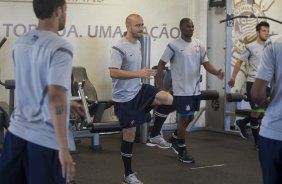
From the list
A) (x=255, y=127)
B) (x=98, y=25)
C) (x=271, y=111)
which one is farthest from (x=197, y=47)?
(x=271, y=111)

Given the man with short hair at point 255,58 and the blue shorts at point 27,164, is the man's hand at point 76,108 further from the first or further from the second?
the man with short hair at point 255,58

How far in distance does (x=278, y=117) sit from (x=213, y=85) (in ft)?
17.6

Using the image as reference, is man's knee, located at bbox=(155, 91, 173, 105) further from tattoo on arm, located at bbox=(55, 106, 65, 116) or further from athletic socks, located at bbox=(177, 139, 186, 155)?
tattoo on arm, located at bbox=(55, 106, 65, 116)

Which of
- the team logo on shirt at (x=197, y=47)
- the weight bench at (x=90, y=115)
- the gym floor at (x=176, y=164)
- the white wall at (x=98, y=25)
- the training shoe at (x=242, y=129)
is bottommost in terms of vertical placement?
the gym floor at (x=176, y=164)

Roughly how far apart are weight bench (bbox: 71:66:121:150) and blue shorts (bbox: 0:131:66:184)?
99.7 inches

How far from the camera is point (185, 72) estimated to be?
15.5 ft

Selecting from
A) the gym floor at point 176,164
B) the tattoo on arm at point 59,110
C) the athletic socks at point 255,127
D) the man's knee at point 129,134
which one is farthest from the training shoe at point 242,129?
the tattoo on arm at point 59,110

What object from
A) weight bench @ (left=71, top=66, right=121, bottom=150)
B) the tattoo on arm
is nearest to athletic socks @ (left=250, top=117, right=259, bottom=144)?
weight bench @ (left=71, top=66, right=121, bottom=150)

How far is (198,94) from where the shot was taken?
4.84m

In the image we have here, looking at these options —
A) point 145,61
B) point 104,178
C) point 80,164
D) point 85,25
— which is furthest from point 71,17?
point 104,178

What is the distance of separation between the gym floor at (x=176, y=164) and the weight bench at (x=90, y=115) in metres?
0.20

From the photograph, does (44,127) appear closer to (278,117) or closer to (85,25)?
(278,117)

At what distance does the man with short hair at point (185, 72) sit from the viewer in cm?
471

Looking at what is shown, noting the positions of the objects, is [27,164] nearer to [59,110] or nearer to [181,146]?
[59,110]
